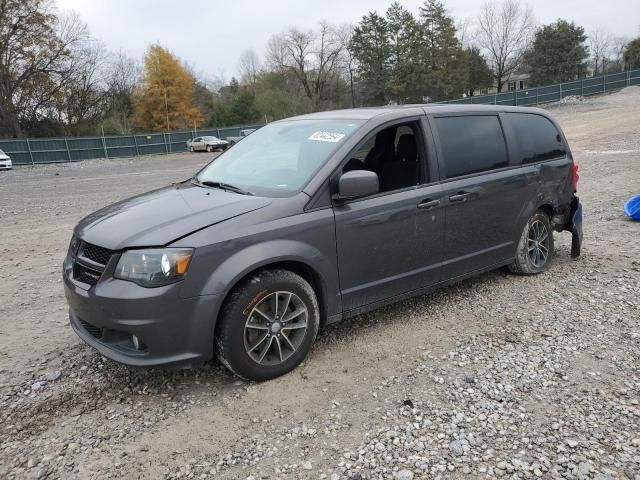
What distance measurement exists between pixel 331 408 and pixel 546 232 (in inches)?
135

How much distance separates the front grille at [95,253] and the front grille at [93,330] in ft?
1.45

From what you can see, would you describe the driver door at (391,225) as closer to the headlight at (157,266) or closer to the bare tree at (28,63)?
the headlight at (157,266)

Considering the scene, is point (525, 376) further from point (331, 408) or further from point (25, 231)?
point (25, 231)

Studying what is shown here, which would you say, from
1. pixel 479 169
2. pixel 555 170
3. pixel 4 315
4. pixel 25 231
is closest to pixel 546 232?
pixel 555 170

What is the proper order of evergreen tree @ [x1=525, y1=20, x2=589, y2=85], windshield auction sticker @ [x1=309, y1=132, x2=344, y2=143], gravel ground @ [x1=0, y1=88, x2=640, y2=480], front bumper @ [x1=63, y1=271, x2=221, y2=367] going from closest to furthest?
gravel ground @ [x1=0, y1=88, x2=640, y2=480]
front bumper @ [x1=63, y1=271, x2=221, y2=367]
windshield auction sticker @ [x1=309, y1=132, x2=344, y2=143]
evergreen tree @ [x1=525, y1=20, x2=589, y2=85]

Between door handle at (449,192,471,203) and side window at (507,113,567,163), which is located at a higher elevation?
side window at (507,113,567,163)

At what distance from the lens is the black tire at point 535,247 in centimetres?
502

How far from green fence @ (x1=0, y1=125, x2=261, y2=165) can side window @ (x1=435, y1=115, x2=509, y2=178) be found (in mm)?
26109

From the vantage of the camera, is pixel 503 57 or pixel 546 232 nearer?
pixel 546 232

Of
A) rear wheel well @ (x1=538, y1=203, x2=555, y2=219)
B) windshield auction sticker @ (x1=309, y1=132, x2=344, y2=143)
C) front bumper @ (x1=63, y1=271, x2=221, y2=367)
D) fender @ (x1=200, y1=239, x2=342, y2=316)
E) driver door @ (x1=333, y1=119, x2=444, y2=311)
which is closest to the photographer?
front bumper @ (x1=63, y1=271, x2=221, y2=367)

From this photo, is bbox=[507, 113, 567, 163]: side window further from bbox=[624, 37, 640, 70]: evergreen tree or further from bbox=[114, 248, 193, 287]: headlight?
bbox=[624, 37, 640, 70]: evergreen tree

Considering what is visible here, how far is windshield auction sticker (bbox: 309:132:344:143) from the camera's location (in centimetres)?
379

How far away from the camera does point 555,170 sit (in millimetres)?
5152

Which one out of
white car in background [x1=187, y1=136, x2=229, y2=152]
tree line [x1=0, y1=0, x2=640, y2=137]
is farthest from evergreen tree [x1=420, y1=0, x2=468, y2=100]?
white car in background [x1=187, y1=136, x2=229, y2=152]
